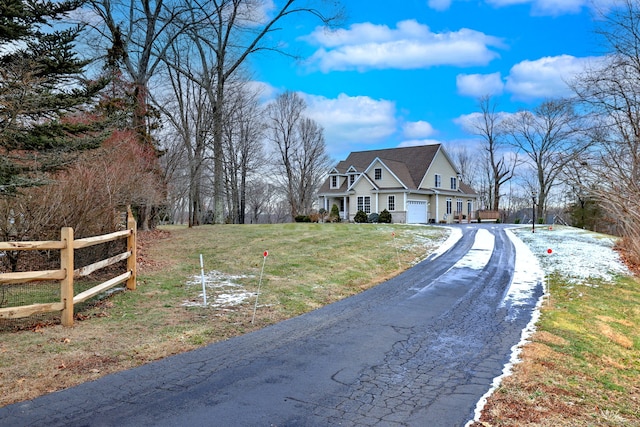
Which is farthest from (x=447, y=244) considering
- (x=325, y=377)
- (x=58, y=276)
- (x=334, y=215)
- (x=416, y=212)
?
(x=416, y=212)

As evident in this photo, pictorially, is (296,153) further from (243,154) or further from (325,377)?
(325,377)

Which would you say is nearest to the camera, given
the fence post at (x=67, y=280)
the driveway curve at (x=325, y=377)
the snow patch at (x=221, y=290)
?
the driveway curve at (x=325, y=377)

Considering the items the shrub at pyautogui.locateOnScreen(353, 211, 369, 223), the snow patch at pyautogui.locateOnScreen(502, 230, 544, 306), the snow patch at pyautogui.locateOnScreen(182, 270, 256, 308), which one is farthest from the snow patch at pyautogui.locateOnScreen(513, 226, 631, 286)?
the shrub at pyautogui.locateOnScreen(353, 211, 369, 223)

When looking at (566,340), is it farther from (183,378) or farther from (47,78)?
(47,78)

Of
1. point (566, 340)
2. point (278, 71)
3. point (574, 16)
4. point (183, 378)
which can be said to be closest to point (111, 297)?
point (183, 378)

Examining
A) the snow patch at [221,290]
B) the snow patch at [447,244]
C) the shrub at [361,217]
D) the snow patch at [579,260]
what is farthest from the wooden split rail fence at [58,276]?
the shrub at [361,217]

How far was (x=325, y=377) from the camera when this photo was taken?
4840 mm

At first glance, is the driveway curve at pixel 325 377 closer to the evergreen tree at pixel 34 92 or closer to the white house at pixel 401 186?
the evergreen tree at pixel 34 92

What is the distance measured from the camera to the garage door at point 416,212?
1417 inches

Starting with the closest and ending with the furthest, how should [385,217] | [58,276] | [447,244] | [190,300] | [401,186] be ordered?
1. [58,276]
2. [190,300]
3. [447,244]
4. [385,217]
5. [401,186]

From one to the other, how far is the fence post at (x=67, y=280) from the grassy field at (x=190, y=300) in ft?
0.67

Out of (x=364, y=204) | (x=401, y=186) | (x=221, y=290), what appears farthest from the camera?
(x=364, y=204)

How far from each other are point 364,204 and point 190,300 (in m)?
29.9

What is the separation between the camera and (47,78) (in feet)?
25.7
